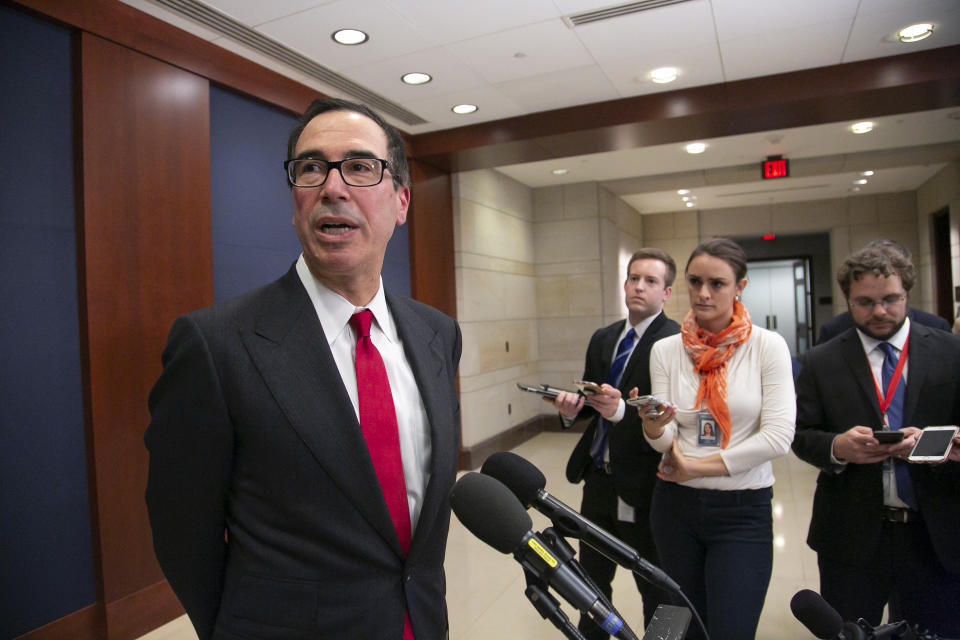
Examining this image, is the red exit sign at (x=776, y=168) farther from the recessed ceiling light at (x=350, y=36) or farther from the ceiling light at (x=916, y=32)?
the recessed ceiling light at (x=350, y=36)

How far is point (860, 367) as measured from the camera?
204 centimetres

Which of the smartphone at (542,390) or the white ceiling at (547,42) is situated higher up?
the white ceiling at (547,42)

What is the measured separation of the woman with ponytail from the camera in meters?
1.89

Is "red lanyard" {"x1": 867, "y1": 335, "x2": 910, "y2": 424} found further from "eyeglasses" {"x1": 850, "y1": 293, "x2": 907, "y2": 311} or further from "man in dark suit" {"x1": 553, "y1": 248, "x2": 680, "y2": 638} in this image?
"man in dark suit" {"x1": 553, "y1": 248, "x2": 680, "y2": 638}

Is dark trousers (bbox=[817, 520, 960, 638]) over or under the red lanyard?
under

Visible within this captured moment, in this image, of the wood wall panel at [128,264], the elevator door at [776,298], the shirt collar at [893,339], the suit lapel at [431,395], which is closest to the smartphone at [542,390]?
the suit lapel at [431,395]

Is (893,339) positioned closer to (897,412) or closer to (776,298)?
(897,412)

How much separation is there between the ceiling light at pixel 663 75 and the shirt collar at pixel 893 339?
3.15 metres

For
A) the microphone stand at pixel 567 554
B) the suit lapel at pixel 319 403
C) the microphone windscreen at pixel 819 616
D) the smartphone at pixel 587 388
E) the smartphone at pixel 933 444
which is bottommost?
the microphone windscreen at pixel 819 616

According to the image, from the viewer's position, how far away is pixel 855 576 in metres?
1.99

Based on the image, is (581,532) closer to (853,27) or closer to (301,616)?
(301,616)

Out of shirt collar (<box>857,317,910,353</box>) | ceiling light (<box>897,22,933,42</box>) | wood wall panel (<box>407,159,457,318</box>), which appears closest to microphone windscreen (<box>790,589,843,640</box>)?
shirt collar (<box>857,317,910,353</box>)

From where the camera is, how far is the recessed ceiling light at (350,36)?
149 inches

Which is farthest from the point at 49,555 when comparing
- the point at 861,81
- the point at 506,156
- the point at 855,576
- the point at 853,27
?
the point at 861,81
